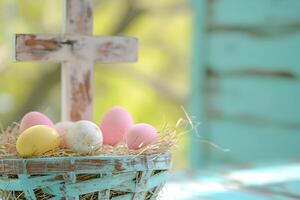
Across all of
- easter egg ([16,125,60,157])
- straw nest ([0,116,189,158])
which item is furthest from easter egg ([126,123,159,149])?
easter egg ([16,125,60,157])

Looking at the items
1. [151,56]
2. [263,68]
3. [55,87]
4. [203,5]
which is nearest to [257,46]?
[263,68]

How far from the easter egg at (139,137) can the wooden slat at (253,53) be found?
177 cm

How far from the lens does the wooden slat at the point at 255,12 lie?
2836mm

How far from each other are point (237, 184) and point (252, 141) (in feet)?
4.25

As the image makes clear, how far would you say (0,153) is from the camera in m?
1.13

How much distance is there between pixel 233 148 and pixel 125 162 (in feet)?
6.89

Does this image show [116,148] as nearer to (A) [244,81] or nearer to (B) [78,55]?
(B) [78,55]

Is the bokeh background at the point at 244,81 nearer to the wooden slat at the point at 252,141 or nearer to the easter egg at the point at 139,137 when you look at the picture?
the wooden slat at the point at 252,141

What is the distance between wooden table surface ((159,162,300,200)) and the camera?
1621 millimetres

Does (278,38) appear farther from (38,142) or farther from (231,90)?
(38,142)

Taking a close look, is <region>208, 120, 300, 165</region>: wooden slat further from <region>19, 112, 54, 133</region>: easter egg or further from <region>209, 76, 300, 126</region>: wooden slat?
<region>19, 112, 54, 133</region>: easter egg

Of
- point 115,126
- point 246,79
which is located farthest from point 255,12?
point 115,126

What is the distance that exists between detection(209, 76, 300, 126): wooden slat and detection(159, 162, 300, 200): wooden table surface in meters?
0.77

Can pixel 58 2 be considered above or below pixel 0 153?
above
